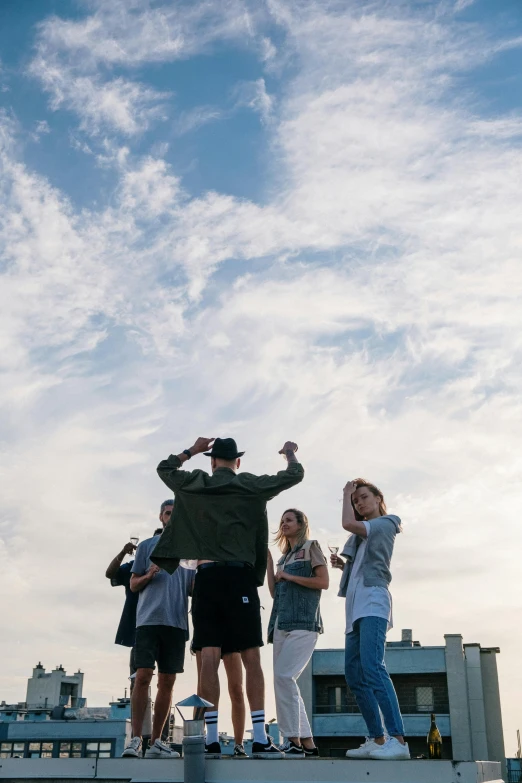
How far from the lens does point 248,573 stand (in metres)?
5.68

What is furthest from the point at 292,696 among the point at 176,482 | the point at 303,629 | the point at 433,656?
the point at 433,656

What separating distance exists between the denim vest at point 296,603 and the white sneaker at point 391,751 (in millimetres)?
1411

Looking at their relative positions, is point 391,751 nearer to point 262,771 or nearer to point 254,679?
point 262,771

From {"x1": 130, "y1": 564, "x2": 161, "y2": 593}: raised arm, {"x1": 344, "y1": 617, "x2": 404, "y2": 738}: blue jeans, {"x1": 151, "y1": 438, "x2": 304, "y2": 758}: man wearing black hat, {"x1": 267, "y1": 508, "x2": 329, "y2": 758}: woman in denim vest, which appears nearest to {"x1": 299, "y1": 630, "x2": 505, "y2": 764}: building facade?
{"x1": 267, "y1": 508, "x2": 329, "y2": 758}: woman in denim vest

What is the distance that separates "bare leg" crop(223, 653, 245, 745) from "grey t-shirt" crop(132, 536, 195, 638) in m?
0.97

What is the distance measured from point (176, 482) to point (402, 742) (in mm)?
2438

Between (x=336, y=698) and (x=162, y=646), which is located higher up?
(x=336, y=698)

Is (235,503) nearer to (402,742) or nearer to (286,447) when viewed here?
(286,447)

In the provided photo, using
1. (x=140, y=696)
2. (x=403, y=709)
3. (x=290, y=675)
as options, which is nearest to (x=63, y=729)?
(x=403, y=709)

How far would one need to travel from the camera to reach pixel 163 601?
646 cm

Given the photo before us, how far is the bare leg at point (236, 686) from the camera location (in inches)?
221

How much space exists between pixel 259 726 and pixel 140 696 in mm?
1524

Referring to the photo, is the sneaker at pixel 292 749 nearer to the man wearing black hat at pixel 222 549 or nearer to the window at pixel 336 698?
the man wearing black hat at pixel 222 549

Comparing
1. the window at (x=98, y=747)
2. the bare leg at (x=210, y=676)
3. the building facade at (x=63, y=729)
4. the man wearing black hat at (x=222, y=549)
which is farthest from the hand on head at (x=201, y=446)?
the window at (x=98, y=747)
